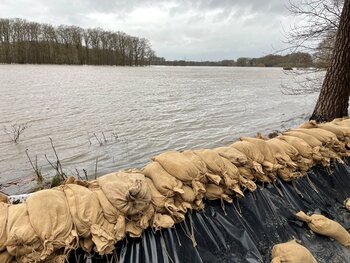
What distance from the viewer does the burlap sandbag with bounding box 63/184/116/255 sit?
1.84 metres

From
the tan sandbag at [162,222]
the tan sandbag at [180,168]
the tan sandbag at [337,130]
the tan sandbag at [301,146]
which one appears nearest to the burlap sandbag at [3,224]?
the tan sandbag at [162,222]

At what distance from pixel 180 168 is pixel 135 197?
1.59 ft

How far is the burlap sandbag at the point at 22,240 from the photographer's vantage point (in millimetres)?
1658

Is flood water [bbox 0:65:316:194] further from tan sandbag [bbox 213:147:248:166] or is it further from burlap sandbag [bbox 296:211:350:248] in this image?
burlap sandbag [bbox 296:211:350:248]

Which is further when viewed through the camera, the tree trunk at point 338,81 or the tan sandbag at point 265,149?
the tree trunk at point 338,81

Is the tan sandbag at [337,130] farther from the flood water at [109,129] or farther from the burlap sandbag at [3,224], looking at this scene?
the flood water at [109,129]

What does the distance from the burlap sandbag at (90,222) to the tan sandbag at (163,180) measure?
1.58ft

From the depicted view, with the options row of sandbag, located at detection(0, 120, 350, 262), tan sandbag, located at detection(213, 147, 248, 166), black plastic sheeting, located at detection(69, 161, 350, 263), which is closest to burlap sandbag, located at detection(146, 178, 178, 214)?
row of sandbag, located at detection(0, 120, 350, 262)

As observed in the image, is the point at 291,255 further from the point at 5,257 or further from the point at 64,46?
the point at 64,46

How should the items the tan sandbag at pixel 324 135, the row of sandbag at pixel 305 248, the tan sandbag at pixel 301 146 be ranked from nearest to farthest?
1. the row of sandbag at pixel 305 248
2. the tan sandbag at pixel 301 146
3. the tan sandbag at pixel 324 135

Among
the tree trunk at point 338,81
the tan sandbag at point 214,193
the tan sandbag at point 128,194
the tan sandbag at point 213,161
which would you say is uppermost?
the tree trunk at point 338,81

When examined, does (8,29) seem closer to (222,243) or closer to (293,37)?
(293,37)

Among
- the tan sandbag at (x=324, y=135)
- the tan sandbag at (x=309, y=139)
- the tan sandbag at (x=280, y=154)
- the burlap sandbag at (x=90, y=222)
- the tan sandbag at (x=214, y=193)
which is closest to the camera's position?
the burlap sandbag at (x=90, y=222)

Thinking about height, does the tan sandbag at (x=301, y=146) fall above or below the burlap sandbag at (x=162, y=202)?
above
